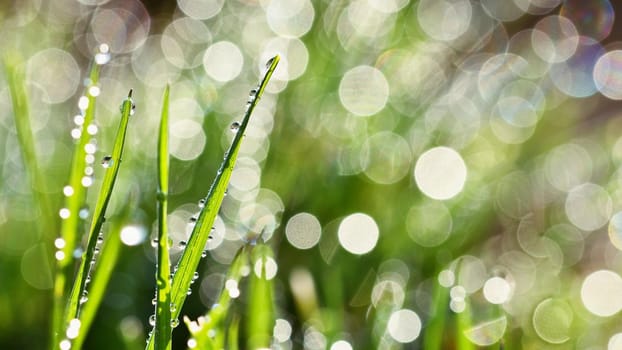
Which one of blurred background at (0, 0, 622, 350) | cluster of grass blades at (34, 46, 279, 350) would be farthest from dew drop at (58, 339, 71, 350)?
blurred background at (0, 0, 622, 350)

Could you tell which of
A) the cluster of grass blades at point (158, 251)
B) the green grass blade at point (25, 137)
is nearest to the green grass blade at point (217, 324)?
the cluster of grass blades at point (158, 251)

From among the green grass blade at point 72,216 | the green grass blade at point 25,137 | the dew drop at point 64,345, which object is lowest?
the dew drop at point 64,345

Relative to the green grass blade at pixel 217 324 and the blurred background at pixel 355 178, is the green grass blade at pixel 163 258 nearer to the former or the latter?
the green grass blade at pixel 217 324

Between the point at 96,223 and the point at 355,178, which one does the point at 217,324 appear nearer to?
the point at 96,223

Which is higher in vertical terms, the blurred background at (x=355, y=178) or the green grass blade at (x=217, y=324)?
the blurred background at (x=355, y=178)

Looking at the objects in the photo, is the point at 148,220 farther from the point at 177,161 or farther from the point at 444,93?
the point at 444,93

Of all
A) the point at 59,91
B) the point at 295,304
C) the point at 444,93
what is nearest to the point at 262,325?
the point at 295,304

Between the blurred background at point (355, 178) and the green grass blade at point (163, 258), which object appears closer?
Result: the green grass blade at point (163, 258)

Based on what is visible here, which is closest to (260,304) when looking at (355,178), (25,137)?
(25,137)
